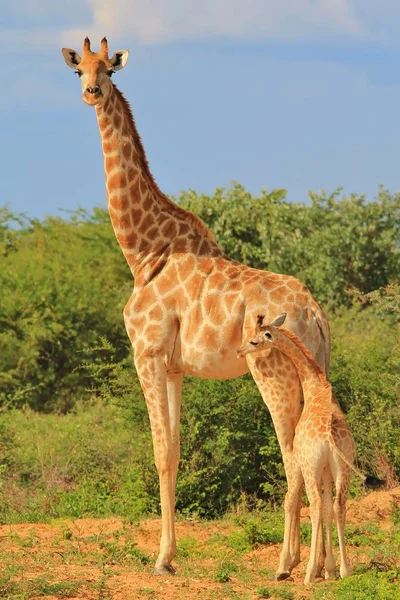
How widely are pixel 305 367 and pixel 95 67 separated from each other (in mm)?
3263

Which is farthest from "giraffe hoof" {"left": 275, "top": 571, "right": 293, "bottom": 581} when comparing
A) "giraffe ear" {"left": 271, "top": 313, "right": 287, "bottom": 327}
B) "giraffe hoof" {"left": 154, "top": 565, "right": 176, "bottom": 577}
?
"giraffe ear" {"left": 271, "top": 313, "right": 287, "bottom": 327}

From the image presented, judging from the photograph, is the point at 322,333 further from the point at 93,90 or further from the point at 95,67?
the point at 95,67

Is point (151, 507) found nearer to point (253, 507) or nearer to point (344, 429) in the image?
point (253, 507)

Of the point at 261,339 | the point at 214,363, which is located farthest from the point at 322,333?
the point at 214,363

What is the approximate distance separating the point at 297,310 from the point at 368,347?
250 inches

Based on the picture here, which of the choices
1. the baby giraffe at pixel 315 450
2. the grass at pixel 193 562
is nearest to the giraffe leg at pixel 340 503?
the baby giraffe at pixel 315 450

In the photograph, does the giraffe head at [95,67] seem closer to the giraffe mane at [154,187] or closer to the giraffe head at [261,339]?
the giraffe mane at [154,187]

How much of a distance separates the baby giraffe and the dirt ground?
16.7 inches

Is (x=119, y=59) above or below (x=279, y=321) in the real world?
above

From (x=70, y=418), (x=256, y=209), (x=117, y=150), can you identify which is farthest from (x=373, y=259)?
(x=117, y=150)

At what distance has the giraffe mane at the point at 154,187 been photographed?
1020 cm

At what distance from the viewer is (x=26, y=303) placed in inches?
891

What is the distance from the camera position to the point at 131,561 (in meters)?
10.1

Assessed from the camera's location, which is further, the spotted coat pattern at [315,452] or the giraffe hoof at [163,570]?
the giraffe hoof at [163,570]
